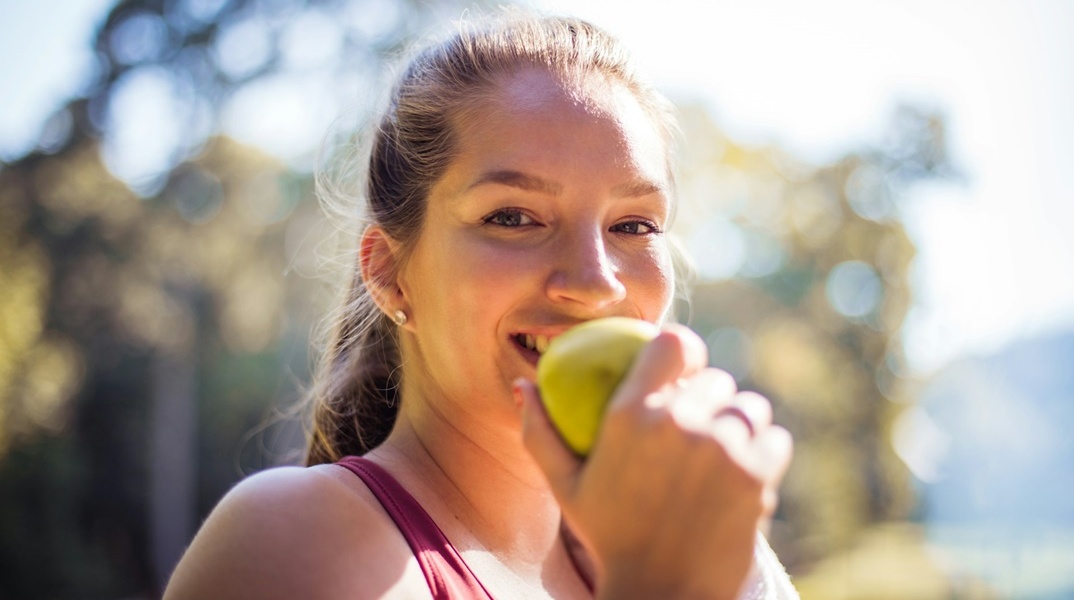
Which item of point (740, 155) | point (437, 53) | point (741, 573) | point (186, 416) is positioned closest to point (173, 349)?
point (186, 416)

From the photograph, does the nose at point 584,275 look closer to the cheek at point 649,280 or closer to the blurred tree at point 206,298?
the cheek at point 649,280

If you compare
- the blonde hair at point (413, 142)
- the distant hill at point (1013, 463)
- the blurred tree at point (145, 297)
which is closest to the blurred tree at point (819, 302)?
the distant hill at point (1013, 463)

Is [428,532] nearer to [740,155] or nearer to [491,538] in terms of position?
[491,538]

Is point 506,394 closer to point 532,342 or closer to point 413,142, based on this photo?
point 532,342

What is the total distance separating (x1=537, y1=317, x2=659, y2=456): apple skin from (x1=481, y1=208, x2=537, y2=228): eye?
359 millimetres

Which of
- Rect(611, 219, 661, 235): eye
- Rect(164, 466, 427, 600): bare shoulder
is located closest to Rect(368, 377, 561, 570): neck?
Rect(164, 466, 427, 600): bare shoulder

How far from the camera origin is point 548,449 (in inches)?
37.6

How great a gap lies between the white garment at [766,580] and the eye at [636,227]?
0.60m

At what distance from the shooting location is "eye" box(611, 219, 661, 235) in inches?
57.2

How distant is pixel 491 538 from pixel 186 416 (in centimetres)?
1165

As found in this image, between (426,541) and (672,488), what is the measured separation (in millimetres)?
547

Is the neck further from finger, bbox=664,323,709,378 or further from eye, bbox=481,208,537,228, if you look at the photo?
finger, bbox=664,323,709,378

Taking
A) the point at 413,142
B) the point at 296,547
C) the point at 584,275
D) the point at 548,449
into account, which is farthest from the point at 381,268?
the point at 548,449

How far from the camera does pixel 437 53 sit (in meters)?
1.73
